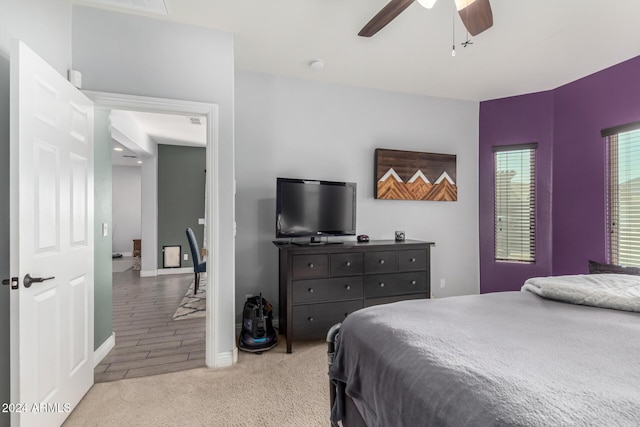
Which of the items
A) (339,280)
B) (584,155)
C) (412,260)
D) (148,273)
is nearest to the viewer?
(339,280)

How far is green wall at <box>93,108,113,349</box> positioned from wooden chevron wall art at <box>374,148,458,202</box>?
2719mm

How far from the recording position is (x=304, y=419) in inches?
72.0

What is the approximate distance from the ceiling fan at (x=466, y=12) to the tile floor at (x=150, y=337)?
9.30ft

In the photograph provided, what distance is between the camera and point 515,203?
12.5ft

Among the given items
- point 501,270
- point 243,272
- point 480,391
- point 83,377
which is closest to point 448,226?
point 501,270

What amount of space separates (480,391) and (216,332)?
7.02 feet

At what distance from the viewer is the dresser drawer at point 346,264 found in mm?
2818

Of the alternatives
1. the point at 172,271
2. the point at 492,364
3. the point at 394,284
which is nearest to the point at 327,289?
the point at 394,284

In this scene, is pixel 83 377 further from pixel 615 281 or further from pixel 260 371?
pixel 615 281

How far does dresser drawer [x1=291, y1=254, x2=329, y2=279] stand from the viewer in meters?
2.70

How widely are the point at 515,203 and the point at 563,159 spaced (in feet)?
2.24

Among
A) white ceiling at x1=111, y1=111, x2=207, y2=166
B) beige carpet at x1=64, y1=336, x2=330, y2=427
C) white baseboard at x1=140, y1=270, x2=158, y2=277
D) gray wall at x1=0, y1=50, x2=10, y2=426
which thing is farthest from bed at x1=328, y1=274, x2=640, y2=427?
white baseboard at x1=140, y1=270, x2=158, y2=277

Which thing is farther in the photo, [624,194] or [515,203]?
[515,203]

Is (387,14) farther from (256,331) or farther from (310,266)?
(256,331)
